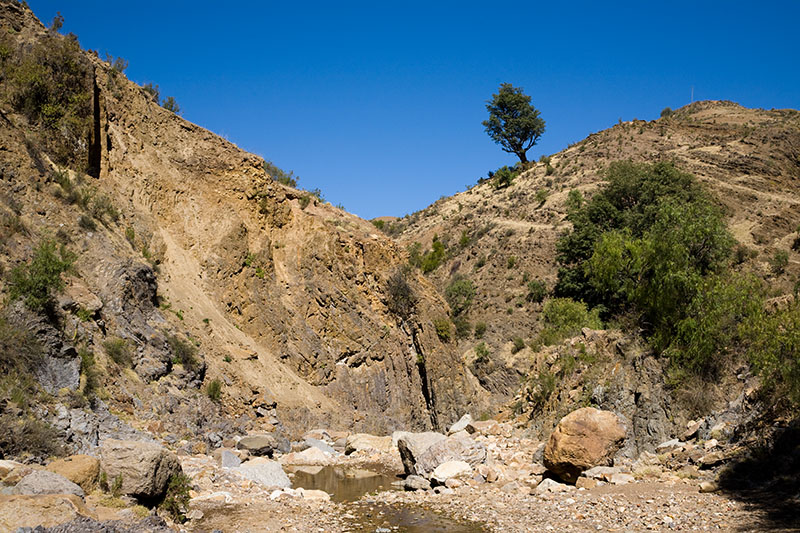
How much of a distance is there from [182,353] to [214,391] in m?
1.71

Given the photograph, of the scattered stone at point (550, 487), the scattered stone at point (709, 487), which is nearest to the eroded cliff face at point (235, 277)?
the scattered stone at point (550, 487)

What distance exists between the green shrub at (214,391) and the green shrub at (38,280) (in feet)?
20.0

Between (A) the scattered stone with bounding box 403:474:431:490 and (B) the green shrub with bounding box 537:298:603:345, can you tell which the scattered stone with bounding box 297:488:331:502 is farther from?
(B) the green shrub with bounding box 537:298:603:345

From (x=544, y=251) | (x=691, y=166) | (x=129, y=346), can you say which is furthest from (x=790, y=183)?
(x=129, y=346)

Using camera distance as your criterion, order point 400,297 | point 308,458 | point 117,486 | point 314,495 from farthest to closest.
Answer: point 400,297 → point 308,458 → point 314,495 → point 117,486

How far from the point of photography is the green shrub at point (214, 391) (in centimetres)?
2017

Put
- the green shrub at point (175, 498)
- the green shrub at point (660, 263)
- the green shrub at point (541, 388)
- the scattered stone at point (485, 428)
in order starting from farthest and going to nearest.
A: the scattered stone at point (485, 428) → the green shrub at point (541, 388) → the green shrub at point (660, 263) → the green shrub at point (175, 498)

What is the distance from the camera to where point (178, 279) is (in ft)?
78.6

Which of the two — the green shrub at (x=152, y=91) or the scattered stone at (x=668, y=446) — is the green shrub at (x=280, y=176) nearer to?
the green shrub at (x=152, y=91)

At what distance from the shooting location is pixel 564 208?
51062mm

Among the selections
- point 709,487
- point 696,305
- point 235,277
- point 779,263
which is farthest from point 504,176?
point 709,487

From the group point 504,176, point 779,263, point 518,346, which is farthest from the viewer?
point 504,176

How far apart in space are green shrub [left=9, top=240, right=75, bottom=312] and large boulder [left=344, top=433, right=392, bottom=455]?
10966mm

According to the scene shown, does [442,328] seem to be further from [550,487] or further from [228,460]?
[550,487]
